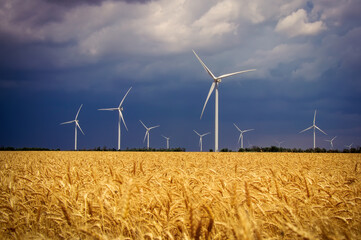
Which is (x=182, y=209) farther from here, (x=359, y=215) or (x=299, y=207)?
(x=359, y=215)

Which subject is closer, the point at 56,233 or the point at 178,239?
the point at 178,239

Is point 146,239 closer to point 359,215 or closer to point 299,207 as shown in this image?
point 299,207

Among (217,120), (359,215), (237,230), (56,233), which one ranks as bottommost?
(56,233)

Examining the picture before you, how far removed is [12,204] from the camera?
13.7 ft

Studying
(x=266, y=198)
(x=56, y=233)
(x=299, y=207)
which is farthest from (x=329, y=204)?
(x=56, y=233)

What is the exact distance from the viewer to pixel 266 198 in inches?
179

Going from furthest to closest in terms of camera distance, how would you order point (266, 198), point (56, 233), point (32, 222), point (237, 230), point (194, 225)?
point (266, 198) → point (32, 222) → point (56, 233) → point (194, 225) → point (237, 230)

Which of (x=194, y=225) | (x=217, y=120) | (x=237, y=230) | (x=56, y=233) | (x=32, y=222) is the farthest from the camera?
(x=217, y=120)

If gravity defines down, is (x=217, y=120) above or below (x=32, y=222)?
above

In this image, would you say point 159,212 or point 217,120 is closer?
point 159,212

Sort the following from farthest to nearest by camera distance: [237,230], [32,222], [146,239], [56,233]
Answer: [32,222] < [56,233] < [146,239] < [237,230]

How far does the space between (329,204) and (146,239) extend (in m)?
3.12

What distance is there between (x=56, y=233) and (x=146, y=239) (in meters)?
1.56

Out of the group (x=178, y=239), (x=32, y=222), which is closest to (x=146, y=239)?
(x=178, y=239)
